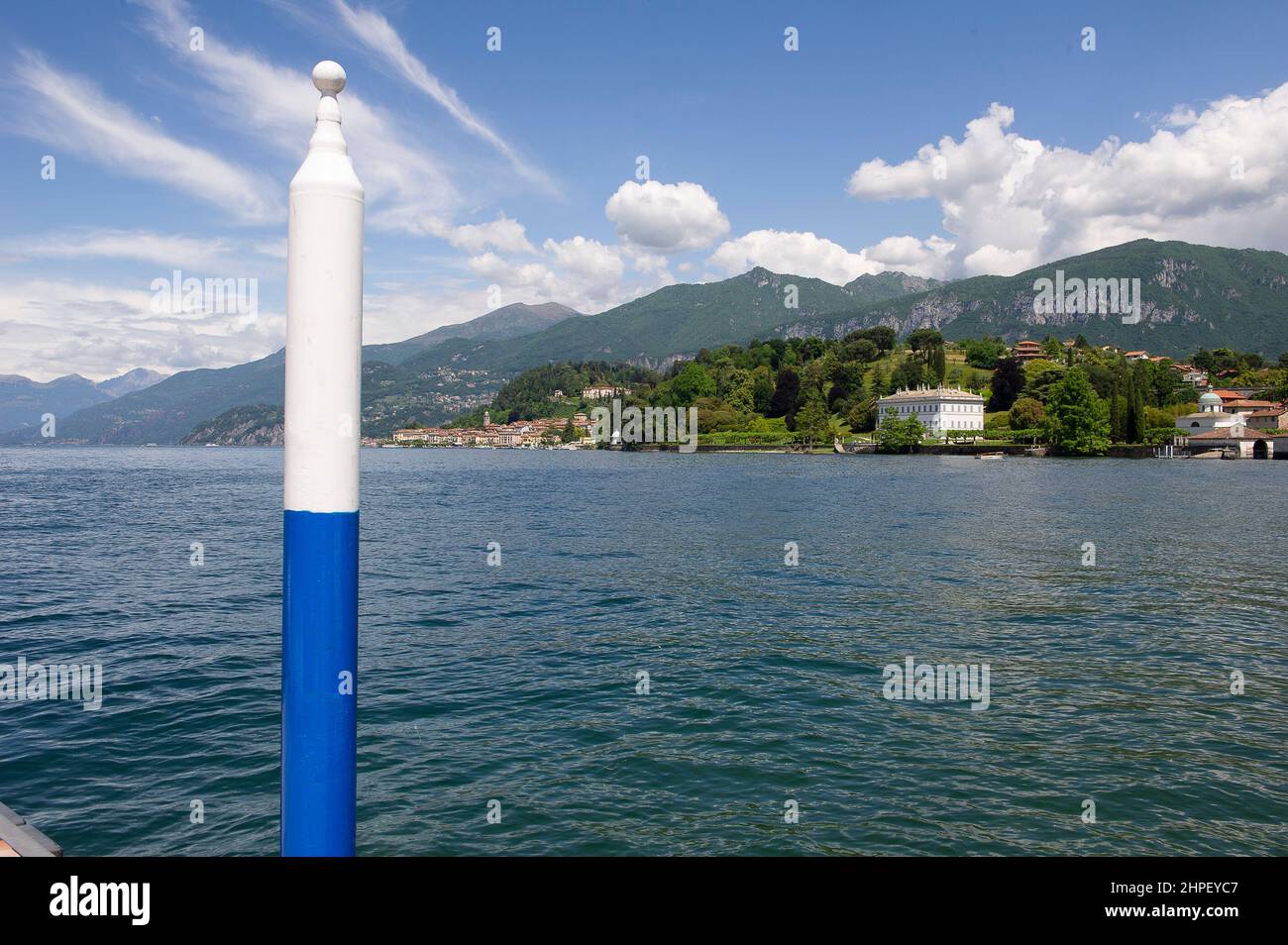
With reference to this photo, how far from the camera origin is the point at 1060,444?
504ft

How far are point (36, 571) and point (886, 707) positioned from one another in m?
31.2

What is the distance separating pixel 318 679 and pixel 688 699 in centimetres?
1244

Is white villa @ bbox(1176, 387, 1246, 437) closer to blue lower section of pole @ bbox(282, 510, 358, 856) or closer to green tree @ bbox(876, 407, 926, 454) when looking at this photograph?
green tree @ bbox(876, 407, 926, 454)

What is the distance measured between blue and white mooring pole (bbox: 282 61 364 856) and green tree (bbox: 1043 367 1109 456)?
536ft

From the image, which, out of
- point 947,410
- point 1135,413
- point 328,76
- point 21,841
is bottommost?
point 21,841

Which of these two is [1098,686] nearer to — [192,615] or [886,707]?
[886,707]

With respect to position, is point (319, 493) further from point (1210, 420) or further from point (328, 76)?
point (1210, 420)

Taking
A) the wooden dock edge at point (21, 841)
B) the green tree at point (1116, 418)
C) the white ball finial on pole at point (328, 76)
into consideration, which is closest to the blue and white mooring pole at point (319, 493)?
the white ball finial on pole at point (328, 76)

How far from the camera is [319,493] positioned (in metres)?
4.78

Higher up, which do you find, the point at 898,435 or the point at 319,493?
the point at 898,435

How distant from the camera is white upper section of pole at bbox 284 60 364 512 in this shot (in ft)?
15.6

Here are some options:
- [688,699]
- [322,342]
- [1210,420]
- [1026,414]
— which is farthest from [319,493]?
[1210,420]
